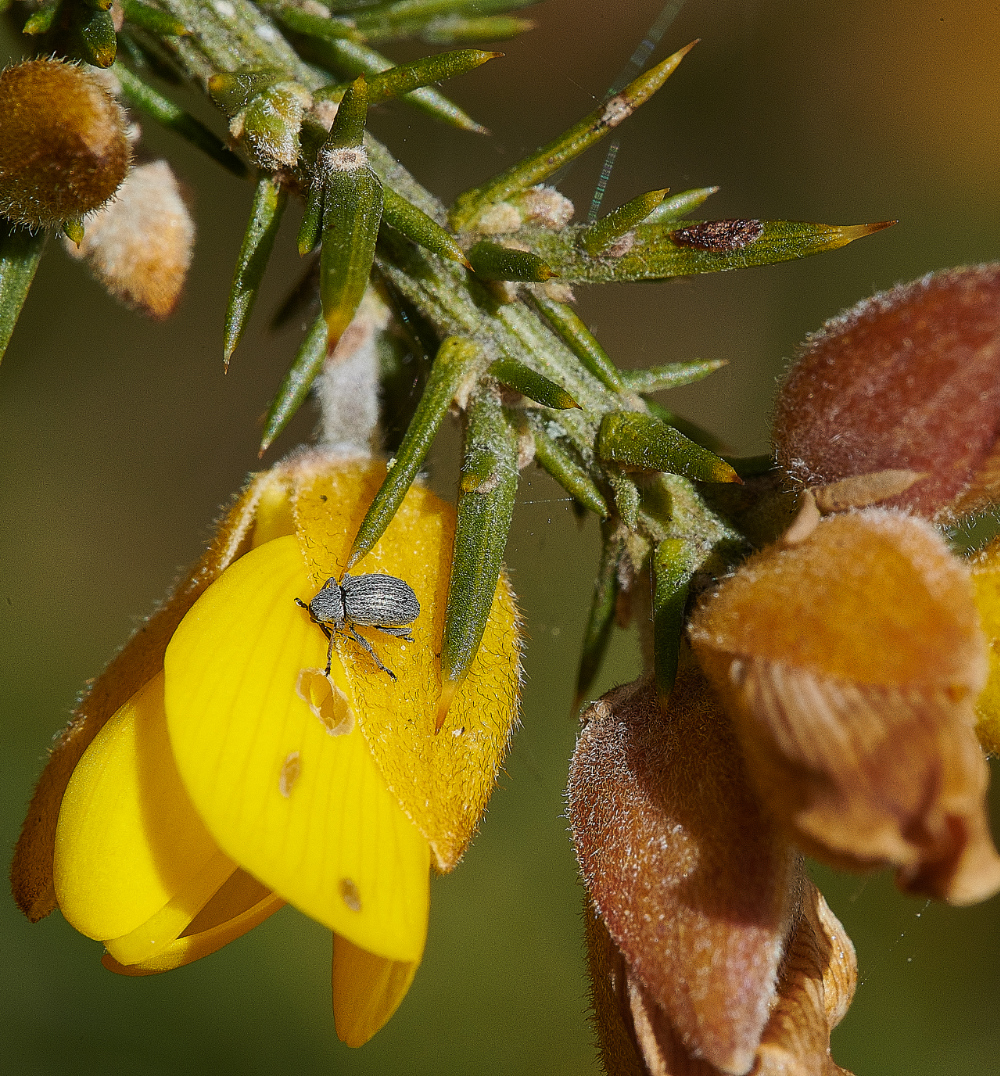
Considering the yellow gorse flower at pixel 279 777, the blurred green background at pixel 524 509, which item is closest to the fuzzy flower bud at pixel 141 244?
the yellow gorse flower at pixel 279 777

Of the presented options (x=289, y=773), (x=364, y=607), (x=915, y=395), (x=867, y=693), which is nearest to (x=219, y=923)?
(x=289, y=773)

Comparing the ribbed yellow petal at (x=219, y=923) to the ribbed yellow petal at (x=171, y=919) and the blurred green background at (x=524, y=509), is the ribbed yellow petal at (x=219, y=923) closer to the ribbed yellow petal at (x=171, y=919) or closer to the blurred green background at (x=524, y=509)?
the ribbed yellow petal at (x=171, y=919)

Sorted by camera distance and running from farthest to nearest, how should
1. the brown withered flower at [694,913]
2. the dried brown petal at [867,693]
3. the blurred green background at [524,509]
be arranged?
the blurred green background at [524,509], the brown withered flower at [694,913], the dried brown petal at [867,693]

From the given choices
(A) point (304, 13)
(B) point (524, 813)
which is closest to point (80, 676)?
(B) point (524, 813)

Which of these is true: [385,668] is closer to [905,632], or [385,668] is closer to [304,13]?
[905,632]

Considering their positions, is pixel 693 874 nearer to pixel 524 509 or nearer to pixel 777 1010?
pixel 777 1010

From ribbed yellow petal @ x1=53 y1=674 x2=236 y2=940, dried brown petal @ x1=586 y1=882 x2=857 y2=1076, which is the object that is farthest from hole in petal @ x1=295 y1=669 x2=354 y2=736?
dried brown petal @ x1=586 y1=882 x2=857 y2=1076

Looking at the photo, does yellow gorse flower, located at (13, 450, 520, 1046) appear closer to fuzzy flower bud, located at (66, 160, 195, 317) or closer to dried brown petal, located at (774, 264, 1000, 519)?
dried brown petal, located at (774, 264, 1000, 519)
